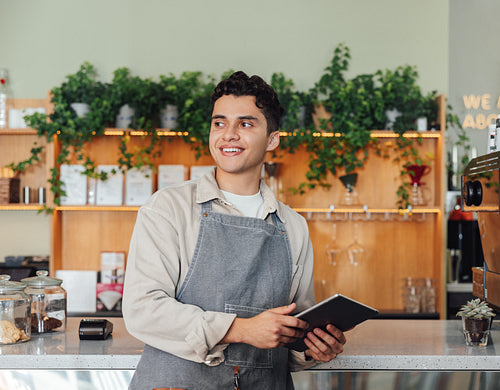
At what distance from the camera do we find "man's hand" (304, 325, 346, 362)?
1.53 metres

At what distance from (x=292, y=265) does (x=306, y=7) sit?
3031 millimetres

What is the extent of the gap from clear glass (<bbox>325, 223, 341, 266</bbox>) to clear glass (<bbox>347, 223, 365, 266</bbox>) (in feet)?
0.29

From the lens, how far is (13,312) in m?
1.97

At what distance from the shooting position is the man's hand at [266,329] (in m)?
1.37

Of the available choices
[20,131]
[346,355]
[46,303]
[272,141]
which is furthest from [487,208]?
[20,131]

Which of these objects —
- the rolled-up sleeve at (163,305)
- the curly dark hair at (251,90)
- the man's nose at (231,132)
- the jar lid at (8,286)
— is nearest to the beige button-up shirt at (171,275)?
the rolled-up sleeve at (163,305)

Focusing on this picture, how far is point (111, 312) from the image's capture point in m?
3.81

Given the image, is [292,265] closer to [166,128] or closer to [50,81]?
[166,128]

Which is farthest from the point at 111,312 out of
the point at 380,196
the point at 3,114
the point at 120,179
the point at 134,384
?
the point at 134,384

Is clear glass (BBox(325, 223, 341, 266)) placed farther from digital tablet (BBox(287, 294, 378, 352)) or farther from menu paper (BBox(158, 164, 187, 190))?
digital tablet (BBox(287, 294, 378, 352))

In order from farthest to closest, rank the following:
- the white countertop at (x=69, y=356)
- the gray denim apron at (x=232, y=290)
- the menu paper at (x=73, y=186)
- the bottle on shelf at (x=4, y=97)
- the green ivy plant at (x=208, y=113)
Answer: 1. the bottle on shelf at (x=4, y=97)
2. the menu paper at (x=73, y=186)
3. the green ivy plant at (x=208, y=113)
4. the white countertop at (x=69, y=356)
5. the gray denim apron at (x=232, y=290)

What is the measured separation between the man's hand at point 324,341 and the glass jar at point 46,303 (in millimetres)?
1060

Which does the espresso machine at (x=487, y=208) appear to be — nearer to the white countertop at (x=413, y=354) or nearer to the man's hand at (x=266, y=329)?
the white countertop at (x=413, y=354)

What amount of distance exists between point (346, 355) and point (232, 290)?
58 cm
